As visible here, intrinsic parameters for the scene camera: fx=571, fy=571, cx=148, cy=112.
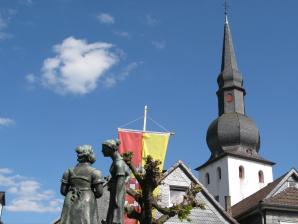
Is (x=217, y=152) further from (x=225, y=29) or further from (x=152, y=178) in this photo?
(x=152, y=178)

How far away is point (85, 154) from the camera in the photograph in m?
8.53

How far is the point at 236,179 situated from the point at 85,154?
55.4 metres

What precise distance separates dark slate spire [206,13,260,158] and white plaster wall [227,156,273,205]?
1400 mm

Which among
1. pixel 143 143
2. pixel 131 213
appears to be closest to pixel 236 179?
pixel 143 143

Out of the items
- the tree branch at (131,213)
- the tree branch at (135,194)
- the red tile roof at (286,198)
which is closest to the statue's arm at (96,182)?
the tree branch at (131,213)

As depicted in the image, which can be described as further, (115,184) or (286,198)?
(286,198)

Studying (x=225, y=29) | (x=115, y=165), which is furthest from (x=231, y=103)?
(x=115, y=165)

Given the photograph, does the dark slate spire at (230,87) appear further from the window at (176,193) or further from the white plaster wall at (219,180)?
the window at (176,193)

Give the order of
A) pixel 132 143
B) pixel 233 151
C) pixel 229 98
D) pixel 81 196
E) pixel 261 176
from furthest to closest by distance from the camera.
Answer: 1. pixel 229 98
2. pixel 233 151
3. pixel 261 176
4. pixel 132 143
5. pixel 81 196

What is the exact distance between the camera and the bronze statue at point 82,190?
807 cm

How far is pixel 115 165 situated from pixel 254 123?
60143 millimetres

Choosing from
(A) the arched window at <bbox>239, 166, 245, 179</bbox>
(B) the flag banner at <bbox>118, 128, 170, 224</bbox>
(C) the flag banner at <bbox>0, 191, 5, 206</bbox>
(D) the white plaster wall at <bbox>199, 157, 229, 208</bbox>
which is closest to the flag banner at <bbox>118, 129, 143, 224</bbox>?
(B) the flag banner at <bbox>118, 128, 170, 224</bbox>

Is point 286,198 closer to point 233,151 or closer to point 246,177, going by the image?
point 246,177

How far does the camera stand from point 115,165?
9.17 metres
